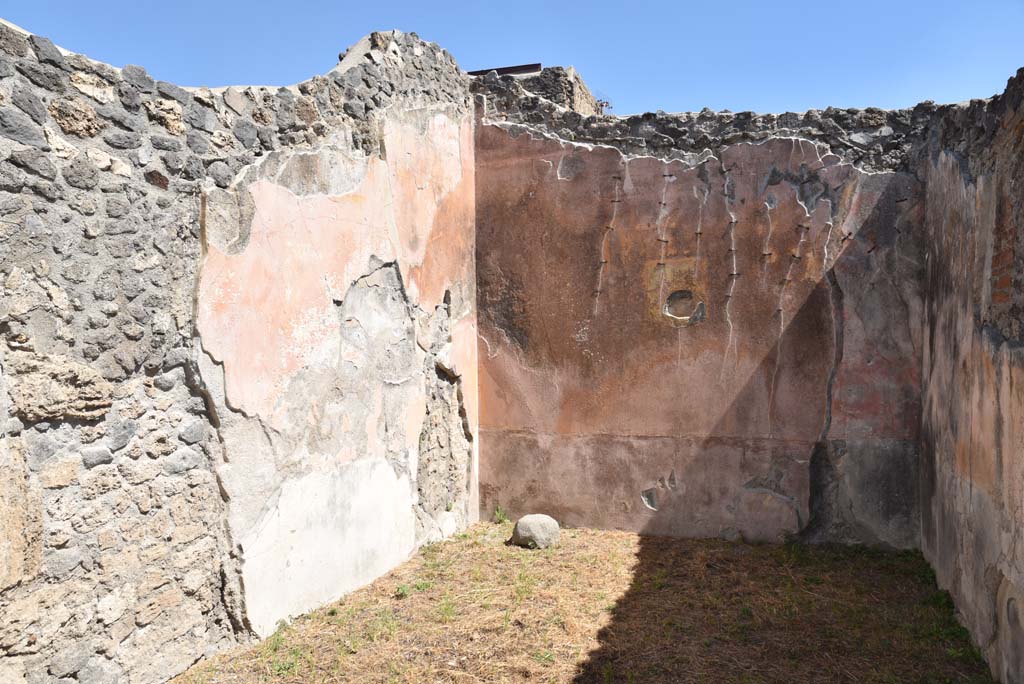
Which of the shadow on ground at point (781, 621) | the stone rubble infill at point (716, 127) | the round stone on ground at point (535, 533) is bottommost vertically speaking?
the shadow on ground at point (781, 621)

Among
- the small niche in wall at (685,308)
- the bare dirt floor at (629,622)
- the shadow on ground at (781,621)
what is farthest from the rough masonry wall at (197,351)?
the small niche in wall at (685,308)

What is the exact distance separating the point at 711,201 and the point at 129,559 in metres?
3.71

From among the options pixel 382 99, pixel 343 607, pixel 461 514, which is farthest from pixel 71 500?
pixel 461 514

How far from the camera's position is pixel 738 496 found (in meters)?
4.84

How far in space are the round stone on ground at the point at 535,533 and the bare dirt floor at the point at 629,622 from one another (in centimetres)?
8

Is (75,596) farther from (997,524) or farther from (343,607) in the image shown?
(997,524)

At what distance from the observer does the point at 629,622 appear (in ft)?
12.0

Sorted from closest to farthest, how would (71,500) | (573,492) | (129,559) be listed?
1. (71,500)
2. (129,559)
3. (573,492)

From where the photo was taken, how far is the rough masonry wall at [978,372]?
2658 millimetres

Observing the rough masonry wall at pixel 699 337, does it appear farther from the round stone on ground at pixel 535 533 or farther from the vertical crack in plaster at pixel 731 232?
the round stone on ground at pixel 535 533

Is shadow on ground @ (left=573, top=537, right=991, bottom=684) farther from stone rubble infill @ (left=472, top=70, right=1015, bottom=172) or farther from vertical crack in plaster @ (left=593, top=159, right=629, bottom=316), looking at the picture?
stone rubble infill @ (left=472, top=70, right=1015, bottom=172)

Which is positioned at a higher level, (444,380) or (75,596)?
(444,380)

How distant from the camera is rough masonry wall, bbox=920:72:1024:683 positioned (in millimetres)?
2658

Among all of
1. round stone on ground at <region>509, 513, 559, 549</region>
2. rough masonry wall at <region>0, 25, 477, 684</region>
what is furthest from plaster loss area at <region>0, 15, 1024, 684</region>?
round stone on ground at <region>509, 513, 559, 549</region>
